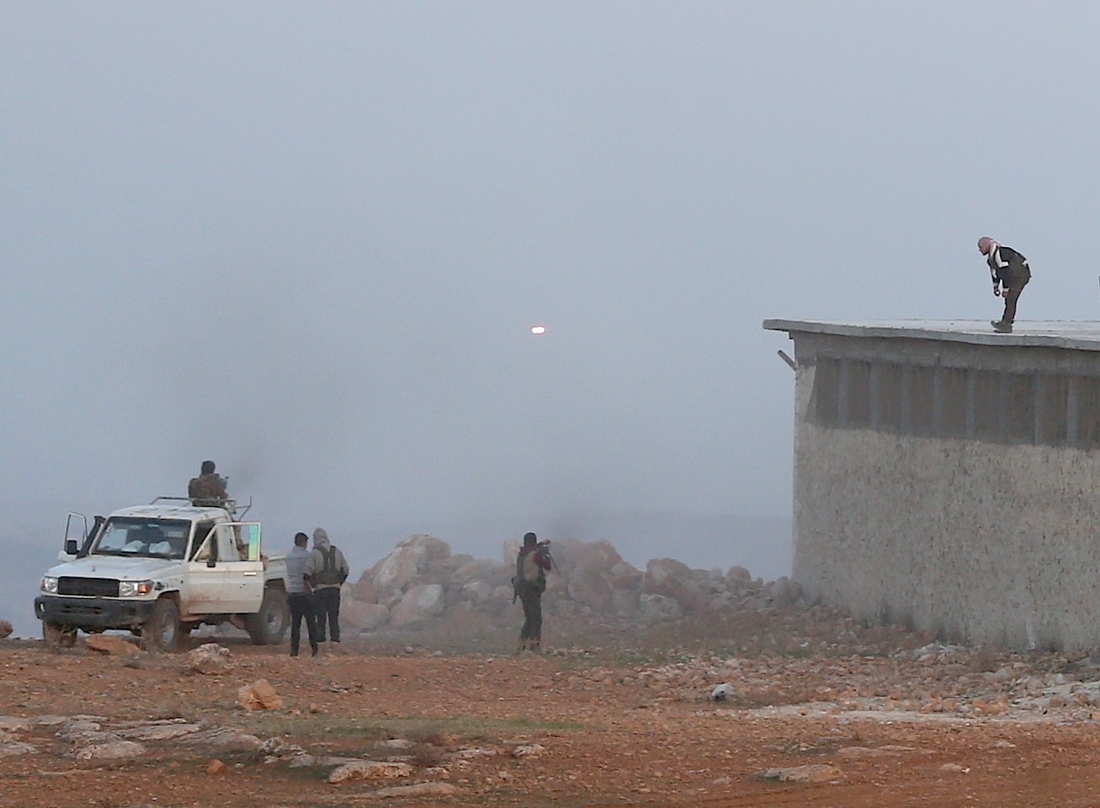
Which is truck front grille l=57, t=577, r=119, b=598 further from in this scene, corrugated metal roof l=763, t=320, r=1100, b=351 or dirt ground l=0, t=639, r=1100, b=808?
corrugated metal roof l=763, t=320, r=1100, b=351

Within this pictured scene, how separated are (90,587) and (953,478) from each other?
10936mm

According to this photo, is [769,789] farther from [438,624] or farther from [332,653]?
[438,624]

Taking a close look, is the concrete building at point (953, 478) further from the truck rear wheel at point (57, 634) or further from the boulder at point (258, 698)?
the truck rear wheel at point (57, 634)

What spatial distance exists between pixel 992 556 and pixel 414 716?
31.9 feet

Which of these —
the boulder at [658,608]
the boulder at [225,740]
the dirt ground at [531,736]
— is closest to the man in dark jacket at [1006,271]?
the dirt ground at [531,736]

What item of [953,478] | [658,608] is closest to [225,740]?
[953,478]

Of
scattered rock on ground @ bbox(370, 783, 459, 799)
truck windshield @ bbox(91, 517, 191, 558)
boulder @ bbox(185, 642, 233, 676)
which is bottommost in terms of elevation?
scattered rock on ground @ bbox(370, 783, 459, 799)

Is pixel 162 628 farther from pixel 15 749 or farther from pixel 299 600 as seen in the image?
pixel 15 749

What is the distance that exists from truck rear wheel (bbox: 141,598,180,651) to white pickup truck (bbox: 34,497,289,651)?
0.04 feet

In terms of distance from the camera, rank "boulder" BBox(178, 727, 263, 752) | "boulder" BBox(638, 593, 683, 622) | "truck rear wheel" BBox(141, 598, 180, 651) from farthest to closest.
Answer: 1. "boulder" BBox(638, 593, 683, 622)
2. "truck rear wheel" BBox(141, 598, 180, 651)
3. "boulder" BBox(178, 727, 263, 752)

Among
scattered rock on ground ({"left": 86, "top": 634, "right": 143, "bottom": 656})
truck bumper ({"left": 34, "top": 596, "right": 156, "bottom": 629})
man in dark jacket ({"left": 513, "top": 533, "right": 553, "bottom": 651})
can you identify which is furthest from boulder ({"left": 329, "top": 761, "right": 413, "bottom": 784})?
man in dark jacket ({"left": 513, "top": 533, "right": 553, "bottom": 651})

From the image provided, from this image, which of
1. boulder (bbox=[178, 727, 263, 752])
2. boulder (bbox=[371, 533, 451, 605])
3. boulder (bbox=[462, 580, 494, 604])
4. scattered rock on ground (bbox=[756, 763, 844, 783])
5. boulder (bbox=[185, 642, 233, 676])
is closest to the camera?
scattered rock on ground (bbox=[756, 763, 844, 783])

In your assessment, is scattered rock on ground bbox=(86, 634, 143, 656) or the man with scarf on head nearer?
scattered rock on ground bbox=(86, 634, 143, 656)

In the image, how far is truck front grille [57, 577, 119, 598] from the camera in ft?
64.1
